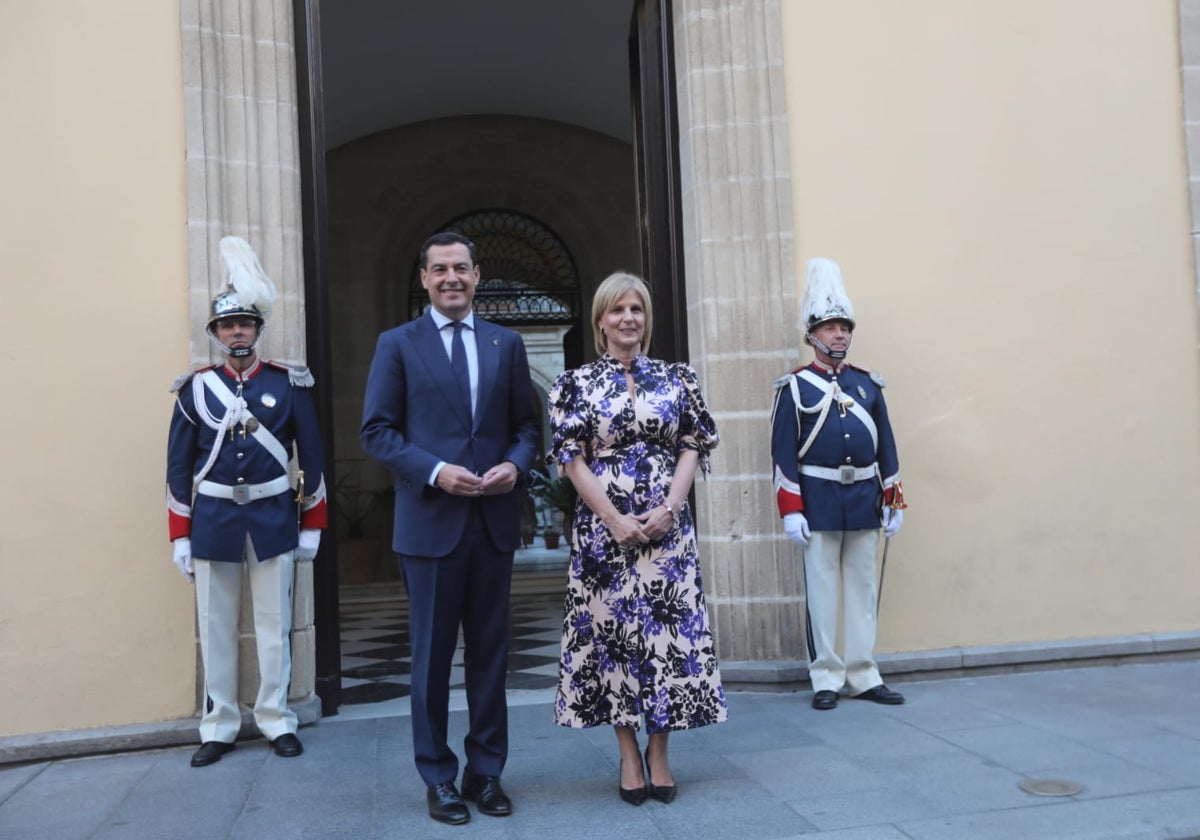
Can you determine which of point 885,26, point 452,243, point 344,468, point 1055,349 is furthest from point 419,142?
point 452,243

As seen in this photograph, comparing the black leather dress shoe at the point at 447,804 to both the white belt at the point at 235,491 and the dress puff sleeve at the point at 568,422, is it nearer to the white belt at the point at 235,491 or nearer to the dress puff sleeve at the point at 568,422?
the dress puff sleeve at the point at 568,422

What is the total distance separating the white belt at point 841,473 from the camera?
480 cm

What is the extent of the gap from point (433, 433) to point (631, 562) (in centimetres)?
74

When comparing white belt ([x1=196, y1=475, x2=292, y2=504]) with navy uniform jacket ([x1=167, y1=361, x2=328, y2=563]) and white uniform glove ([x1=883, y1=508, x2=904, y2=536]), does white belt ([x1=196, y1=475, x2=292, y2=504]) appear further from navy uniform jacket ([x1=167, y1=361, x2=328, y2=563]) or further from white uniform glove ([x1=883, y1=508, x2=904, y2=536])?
white uniform glove ([x1=883, y1=508, x2=904, y2=536])

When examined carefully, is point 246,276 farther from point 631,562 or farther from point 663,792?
point 663,792

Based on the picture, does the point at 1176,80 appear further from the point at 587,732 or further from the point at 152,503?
the point at 152,503

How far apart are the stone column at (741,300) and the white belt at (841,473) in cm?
36

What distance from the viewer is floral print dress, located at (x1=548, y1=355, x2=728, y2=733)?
3424 millimetres

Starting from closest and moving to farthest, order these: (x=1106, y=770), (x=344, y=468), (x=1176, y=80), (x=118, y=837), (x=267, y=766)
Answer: (x=118, y=837)
(x=1106, y=770)
(x=267, y=766)
(x=1176, y=80)
(x=344, y=468)

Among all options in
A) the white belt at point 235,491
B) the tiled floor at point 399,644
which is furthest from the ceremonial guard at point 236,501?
the tiled floor at point 399,644

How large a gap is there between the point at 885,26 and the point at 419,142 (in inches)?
298

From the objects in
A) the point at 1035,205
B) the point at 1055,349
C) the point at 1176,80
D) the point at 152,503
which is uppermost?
the point at 1176,80

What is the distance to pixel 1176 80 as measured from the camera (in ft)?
18.9

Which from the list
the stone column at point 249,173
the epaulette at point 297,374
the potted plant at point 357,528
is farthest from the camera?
the potted plant at point 357,528
